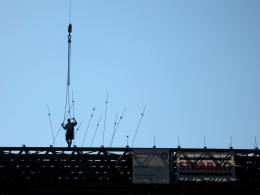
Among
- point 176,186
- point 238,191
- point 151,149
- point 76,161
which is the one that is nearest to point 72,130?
point 76,161

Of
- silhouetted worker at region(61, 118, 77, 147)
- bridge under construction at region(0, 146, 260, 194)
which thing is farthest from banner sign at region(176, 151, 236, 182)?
silhouetted worker at region(61, 118, 77, 147)

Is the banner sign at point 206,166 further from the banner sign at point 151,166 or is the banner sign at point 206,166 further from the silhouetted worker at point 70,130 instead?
the silhouetted worker at point 70,130

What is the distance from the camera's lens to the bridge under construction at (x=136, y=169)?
19609mm

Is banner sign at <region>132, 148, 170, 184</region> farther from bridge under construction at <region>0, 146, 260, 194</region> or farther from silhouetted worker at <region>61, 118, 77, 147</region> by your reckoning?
silhouetted worker at <region>61, 118, 77, 147</region>

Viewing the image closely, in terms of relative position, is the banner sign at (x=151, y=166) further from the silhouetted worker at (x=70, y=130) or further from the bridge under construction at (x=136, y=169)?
the silhouetted worker at (x=70, y=130)

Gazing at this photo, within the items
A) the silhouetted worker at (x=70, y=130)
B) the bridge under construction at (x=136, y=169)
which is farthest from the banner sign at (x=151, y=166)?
the silhouetted worker at (x=70, y=130)

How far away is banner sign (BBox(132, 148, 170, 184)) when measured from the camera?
1961 centimetres

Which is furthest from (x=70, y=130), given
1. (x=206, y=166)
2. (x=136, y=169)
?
(x=206, y=166)

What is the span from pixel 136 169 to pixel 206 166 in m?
2.93

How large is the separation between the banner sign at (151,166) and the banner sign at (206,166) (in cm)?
56

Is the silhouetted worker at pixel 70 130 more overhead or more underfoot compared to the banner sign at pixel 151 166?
more overhead

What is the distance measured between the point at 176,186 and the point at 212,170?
5.44 feet

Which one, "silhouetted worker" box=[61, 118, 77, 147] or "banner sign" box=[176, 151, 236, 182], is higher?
"silhouetted worker" box=[61, 118, 77, 147]

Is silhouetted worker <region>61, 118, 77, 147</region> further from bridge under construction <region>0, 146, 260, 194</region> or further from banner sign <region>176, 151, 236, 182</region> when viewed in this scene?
banner sign <region>176, 151, 236, 182</region>
